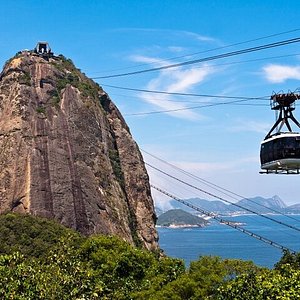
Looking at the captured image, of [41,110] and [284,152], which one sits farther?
[41,110]

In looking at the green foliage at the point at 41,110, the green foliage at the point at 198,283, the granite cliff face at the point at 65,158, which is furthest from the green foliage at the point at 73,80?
the green foliage at the point at 198,283

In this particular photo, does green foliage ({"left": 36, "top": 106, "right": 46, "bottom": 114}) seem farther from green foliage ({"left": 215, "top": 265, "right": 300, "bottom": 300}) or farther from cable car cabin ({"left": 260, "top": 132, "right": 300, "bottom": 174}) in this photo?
cable car cabin ({"left": 260, "top": 132, "right": 300, "bottom": 174})

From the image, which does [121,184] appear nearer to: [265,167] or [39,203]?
[39,203]

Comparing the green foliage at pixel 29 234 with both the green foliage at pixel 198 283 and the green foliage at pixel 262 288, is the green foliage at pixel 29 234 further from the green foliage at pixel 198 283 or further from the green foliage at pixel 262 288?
the green foliage at pixel 262 288

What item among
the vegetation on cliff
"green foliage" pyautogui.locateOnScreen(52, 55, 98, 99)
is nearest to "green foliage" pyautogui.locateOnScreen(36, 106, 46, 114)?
"green foliage" pyautogui.locateOnScreen(52, 55, 98, 99)

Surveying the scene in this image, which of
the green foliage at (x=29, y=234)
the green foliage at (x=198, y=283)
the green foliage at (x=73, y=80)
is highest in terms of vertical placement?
the green foliage at (x=73, y=80)

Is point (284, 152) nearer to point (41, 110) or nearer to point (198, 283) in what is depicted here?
point (198, 283)

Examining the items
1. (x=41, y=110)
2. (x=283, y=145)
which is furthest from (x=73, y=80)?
(x=283, y=145)
